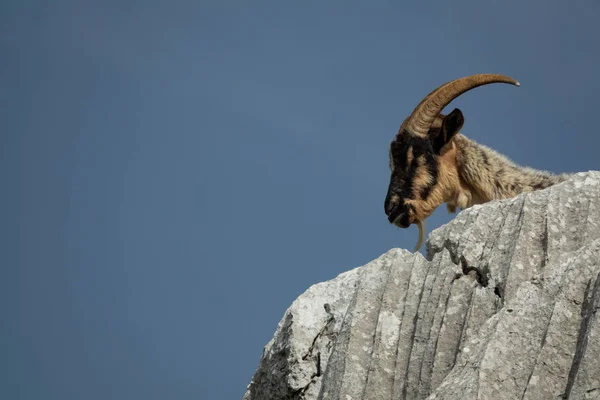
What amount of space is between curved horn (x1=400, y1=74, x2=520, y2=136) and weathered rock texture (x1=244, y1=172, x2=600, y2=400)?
14.4 ft

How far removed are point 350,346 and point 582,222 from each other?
2.25 metres

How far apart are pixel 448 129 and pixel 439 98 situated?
457mm

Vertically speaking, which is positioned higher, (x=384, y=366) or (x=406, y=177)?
(x=406, y=177)

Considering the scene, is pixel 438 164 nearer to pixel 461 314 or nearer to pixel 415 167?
pixel 415 167

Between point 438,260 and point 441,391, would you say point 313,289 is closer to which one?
point 438,260

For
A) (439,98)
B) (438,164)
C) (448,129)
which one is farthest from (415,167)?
(439,98)

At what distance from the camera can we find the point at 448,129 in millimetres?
12641

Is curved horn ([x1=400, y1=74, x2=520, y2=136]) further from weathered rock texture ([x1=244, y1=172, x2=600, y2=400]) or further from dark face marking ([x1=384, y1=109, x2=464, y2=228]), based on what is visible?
weathered rock texture ([x1=244, y1=172, x2=600, y2=400])

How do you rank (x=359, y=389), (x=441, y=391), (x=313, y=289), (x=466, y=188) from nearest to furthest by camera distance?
1. (x=441, y=391)
2. (x=359, y=389)
3. (x=313, y=289)
4. (x=466, y=188)

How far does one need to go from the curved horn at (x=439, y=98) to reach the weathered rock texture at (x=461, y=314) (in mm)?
4376

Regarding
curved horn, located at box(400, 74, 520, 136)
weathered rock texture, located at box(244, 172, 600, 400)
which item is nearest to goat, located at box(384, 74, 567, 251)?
curved horn, located at box(400, 74, 520, 136)

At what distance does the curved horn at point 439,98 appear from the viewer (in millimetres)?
12641

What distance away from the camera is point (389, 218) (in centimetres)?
1273

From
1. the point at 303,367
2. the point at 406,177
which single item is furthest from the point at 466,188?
the point at 303,367
